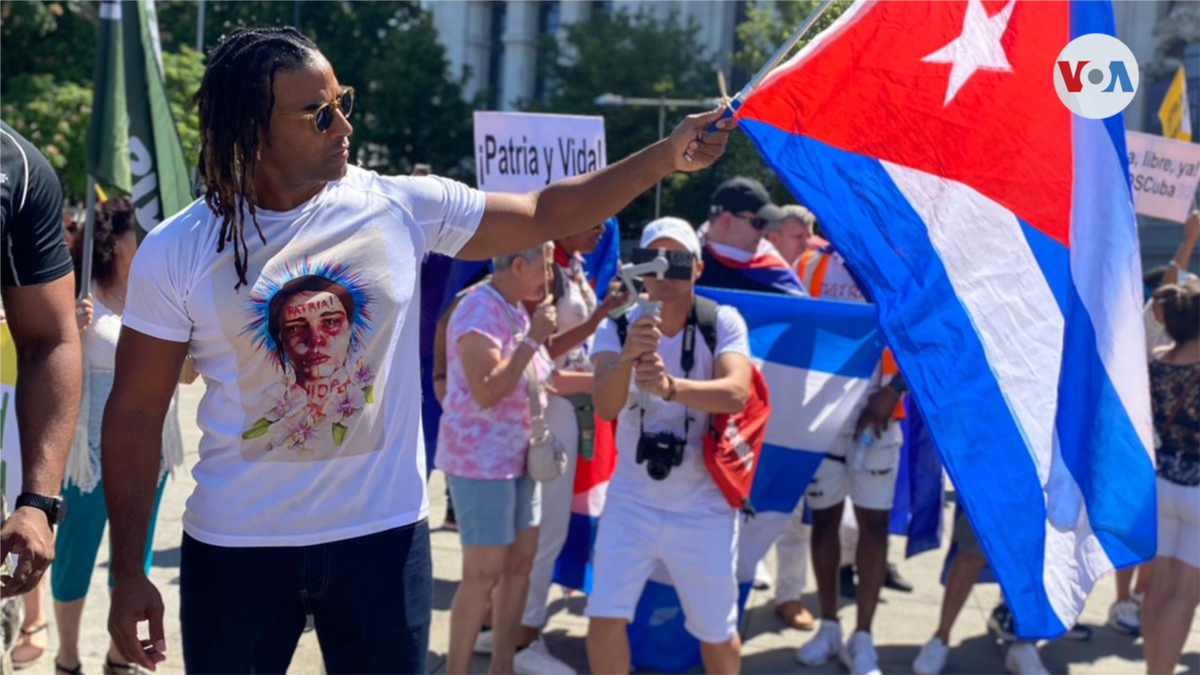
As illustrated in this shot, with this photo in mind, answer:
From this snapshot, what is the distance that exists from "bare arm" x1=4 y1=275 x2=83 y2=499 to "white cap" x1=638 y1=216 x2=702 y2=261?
234 centimetres

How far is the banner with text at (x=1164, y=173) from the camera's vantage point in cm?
734

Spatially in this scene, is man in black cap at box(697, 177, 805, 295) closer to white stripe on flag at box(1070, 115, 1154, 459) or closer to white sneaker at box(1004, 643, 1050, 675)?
white sneaker at box(1004, 643, 1050, 675)

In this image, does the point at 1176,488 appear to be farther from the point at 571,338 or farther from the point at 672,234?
the point at 571,338

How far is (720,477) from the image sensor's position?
4.05 m

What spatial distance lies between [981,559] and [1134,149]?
3.51 m

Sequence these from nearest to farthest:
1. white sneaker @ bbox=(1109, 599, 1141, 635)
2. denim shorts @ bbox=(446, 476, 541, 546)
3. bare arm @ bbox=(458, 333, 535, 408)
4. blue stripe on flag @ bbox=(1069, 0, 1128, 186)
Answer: blue stripe on flag @ bbox=(1069, 0, 1128, 186)
bare arm @ bbox=(458, 333, 535, 408)
denim shorts @ bbox=(446, 476, 541, 546)
white sneaker @ bbox=(1109, 599, 1141, 635)

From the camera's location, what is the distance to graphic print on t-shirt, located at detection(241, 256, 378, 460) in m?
2.21

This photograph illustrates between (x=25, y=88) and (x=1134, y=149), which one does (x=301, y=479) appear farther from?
(x=25, y=88)

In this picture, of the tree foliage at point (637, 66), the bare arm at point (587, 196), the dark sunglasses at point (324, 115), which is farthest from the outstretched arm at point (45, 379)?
the tree foliage at point (637, 66)

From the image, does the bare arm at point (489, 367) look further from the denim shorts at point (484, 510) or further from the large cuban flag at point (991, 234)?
the large cuban flag at point (991, 234)

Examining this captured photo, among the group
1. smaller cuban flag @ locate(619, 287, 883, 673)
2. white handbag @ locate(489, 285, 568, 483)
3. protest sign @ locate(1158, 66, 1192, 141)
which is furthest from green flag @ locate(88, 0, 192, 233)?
protest sign @ locate(1158, 66, 1192, 141)

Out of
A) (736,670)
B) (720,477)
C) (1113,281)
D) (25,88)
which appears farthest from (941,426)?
(25,88)

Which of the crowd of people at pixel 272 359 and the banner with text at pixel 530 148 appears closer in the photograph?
the crowd of people at pixel 272 359

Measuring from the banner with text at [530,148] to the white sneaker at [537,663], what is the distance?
7.26 ft
